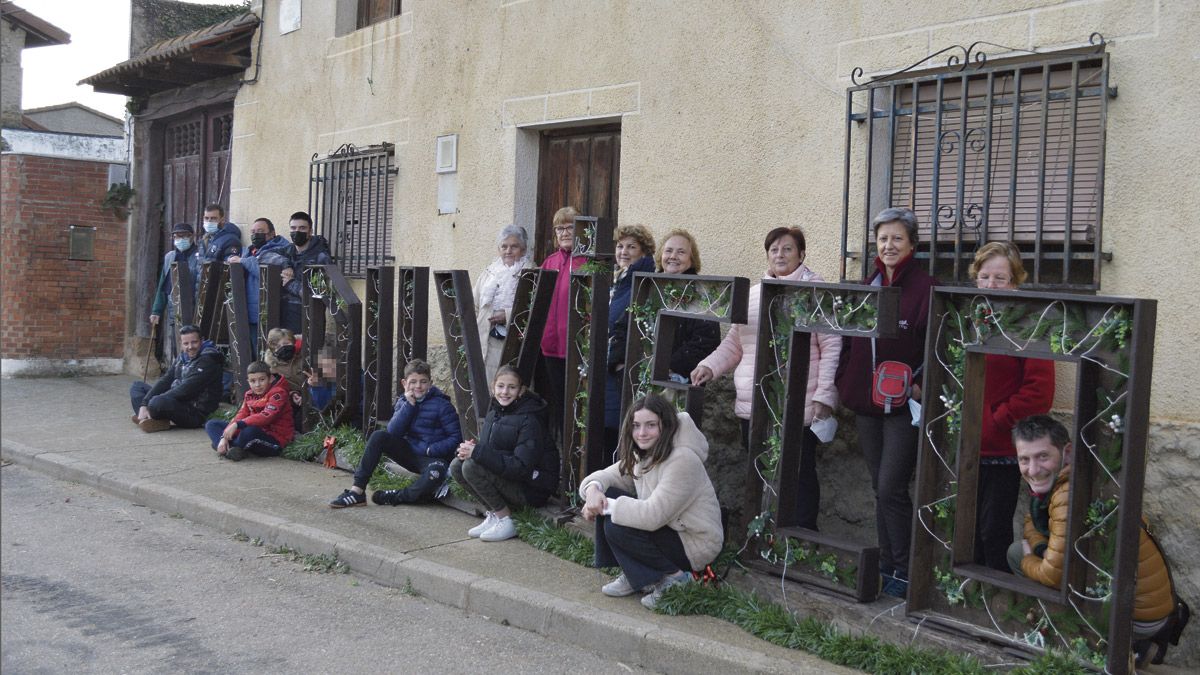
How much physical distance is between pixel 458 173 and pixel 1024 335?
5864 millimetres

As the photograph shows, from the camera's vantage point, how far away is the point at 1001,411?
15.5 feet

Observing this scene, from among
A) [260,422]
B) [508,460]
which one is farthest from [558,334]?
[260,422]

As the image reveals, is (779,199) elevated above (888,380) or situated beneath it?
elevated above

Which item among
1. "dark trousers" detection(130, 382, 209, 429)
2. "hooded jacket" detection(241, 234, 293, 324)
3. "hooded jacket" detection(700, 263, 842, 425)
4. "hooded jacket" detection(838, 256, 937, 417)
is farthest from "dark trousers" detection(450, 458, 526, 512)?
"dark trousers" detection(130, 382, 209, 429)

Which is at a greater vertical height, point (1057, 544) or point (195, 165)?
point (195, 165)

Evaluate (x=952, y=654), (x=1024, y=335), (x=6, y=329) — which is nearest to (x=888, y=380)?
(x=1024, y=335)

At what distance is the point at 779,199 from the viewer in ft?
21.8

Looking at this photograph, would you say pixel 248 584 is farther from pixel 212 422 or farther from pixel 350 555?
pixel 212 422

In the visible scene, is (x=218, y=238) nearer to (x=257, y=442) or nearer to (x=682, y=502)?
(x=257, y=442)

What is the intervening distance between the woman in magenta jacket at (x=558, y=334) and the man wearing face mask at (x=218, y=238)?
5.01 m

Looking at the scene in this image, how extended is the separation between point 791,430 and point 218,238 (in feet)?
25.8

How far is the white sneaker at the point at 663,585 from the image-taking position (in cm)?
512

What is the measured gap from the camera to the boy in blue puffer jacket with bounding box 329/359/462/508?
7105 millimetres

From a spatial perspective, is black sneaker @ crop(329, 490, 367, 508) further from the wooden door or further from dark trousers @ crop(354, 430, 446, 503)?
the wooden door
